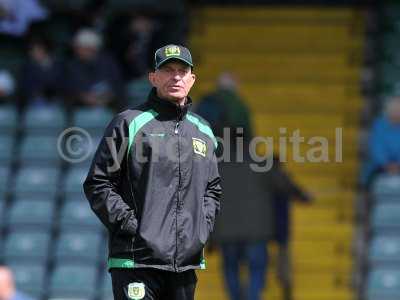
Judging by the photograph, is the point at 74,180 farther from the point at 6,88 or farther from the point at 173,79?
the point at 173,79

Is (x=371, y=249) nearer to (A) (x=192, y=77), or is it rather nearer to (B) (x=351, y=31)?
(B) (x=351, y=31)

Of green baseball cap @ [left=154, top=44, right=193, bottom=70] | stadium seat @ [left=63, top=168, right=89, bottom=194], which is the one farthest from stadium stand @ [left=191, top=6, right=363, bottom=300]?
green baseball cap @ [left=154, top=44, right=193, bottom=70]

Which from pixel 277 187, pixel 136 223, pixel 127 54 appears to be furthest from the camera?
pixel 127 54

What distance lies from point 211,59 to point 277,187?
2.98m

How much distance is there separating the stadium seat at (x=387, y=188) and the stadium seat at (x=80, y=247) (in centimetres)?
239

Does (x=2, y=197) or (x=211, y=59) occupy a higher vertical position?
(x=211, y=59)

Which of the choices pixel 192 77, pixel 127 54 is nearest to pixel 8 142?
pixel 127 54

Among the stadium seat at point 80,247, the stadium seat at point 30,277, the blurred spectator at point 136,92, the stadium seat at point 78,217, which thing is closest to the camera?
the stadium seat at point 30,277

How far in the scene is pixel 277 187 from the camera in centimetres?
1085

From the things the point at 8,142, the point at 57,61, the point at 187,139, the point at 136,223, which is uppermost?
the point at 57,61

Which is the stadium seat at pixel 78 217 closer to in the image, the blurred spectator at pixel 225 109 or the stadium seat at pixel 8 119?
the stadium seat at pixel 8 119

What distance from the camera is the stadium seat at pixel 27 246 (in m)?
11.4

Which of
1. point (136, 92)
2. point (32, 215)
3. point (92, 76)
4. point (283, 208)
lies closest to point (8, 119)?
point (92, 76)

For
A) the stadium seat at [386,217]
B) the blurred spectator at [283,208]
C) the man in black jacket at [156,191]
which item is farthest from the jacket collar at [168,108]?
the stadium seat at [386,217]
